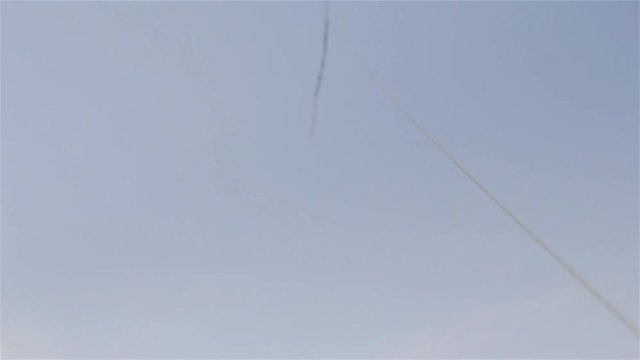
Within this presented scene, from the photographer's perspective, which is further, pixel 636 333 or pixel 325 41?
pixel 325 41

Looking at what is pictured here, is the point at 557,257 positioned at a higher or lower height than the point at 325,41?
lower

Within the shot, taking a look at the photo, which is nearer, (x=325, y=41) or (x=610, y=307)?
(x=610, y=307)

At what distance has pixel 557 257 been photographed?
9930 mm

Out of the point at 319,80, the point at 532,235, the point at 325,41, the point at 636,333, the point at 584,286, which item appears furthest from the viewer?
the point at 319,80

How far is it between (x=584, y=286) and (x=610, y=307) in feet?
2.66

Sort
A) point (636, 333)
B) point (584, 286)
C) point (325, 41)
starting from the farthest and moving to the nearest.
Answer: point (325, 41) < point (584, 286) < point (636, 333)

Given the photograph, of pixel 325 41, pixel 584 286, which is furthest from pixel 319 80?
pixel 584 286

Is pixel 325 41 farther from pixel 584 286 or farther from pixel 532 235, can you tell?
pixel 584 286

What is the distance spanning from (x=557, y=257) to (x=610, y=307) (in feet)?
4.96

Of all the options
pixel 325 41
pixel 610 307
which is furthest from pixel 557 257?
pixel 325 41

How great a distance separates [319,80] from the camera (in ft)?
54.1

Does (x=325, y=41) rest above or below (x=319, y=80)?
above

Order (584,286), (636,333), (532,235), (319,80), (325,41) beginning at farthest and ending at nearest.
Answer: (319,80)
(325,41)
(532,235)
(584,286)
(636,333)

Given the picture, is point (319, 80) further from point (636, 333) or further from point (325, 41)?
point (636, 333)
